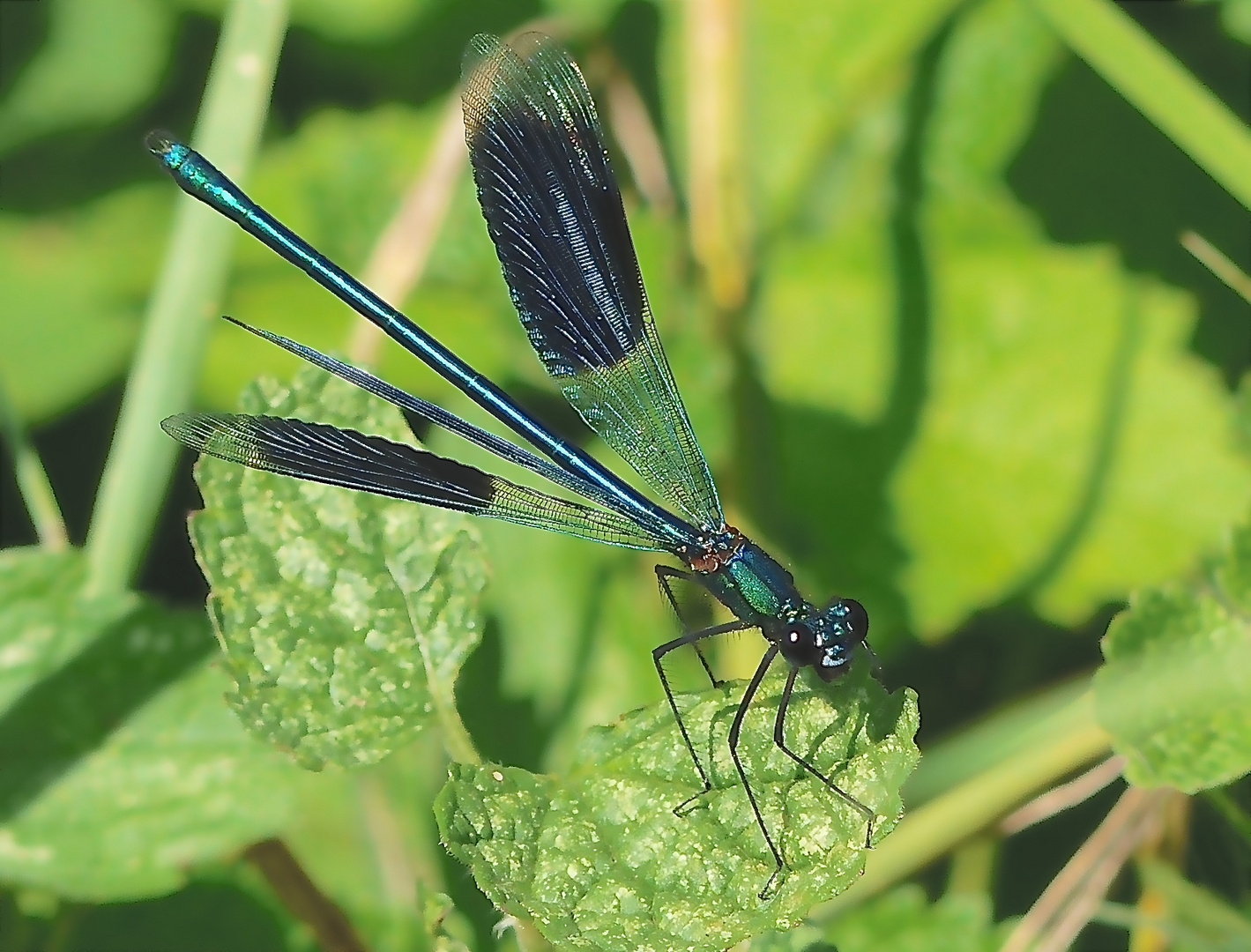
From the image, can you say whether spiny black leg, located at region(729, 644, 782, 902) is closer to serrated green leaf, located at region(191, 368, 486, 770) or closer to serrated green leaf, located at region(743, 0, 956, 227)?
serrated green leaf, located at region(191, 368, 486, 770)

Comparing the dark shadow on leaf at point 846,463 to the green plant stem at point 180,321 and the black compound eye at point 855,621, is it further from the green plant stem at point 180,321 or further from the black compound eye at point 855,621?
the green plant stem at point 180,321

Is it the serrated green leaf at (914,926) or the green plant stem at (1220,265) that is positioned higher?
the green plant stem at (1220,265)

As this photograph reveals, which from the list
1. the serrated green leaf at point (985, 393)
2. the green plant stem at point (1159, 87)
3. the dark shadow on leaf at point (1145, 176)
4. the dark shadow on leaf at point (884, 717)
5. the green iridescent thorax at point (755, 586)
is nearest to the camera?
the dark shadow on leaf at point (884, 717)

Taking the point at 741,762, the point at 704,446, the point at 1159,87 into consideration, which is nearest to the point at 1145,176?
the point at 1159,87

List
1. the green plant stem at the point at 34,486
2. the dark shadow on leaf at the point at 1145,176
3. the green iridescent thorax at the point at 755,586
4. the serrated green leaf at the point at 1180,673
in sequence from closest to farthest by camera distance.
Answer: the serrated green leaf at the point at 1180,673
the green iridescent thorax at the point at 755,586
the green plant stem at the point at 34,486
the dark shadow on leaf at the point at 1145,176

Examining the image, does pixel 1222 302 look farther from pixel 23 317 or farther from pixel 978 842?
pixel 23 317

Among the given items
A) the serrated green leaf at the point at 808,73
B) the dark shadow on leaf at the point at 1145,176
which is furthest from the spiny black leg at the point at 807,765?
the serrated green leaf at the point at 808,73
